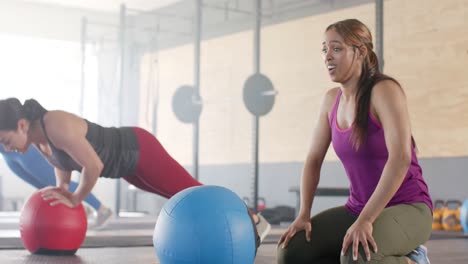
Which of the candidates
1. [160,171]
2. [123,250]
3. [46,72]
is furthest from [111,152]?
[46,72]

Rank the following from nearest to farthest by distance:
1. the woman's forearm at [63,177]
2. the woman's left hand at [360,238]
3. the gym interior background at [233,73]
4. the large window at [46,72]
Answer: the woman's left hand at [360,238] < the woman's forearm at [63,177] < the gym interior background at [233,73] < the large window at [46,72]

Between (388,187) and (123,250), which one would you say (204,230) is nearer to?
(388,187)

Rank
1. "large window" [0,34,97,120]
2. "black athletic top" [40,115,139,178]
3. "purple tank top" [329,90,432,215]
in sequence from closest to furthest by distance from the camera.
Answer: "purple tank top" [329,90,432,215] < "black athletic top" [40,115,139,178] < "large window" [0,34,97,120]

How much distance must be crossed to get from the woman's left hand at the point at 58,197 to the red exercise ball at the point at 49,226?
15 mm

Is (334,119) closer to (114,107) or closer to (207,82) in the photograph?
(207,82)

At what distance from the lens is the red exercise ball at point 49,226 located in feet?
8.92

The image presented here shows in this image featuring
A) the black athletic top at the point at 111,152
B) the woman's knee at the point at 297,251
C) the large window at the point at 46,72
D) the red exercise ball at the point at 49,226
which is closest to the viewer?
the woman's knee at the point at 297,251

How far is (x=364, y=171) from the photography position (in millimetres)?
1834

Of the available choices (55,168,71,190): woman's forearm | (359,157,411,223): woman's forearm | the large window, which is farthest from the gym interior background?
(359,157,411,223): woman's forearm

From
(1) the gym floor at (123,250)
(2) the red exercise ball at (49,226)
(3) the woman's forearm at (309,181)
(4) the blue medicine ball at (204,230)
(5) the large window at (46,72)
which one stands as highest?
(5) the large window at (46,72)

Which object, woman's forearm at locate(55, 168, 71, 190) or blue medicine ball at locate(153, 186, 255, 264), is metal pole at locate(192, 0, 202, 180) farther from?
blue medicine ball at locate(153, 186, 255, 264)

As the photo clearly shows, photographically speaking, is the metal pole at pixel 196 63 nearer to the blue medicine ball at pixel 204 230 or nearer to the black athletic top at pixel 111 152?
the black athletic top at pixel 111 152

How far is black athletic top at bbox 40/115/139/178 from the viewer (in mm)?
3021

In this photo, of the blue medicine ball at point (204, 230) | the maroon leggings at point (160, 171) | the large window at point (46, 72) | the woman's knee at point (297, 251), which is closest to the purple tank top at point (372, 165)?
the woman's knee at point (297, 251)
